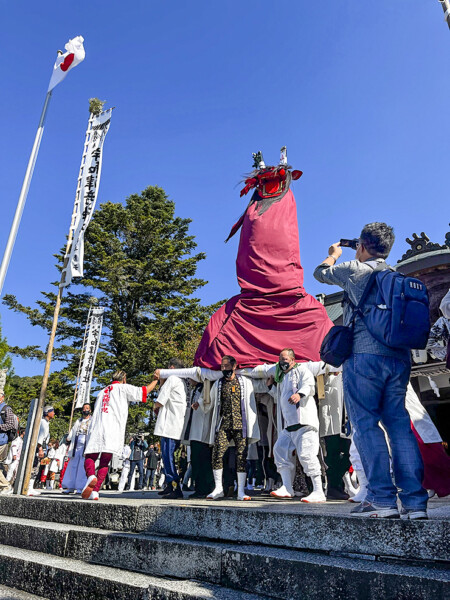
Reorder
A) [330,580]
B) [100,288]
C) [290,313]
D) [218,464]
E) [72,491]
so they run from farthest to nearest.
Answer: [100,288]
[72,491]
[290,313]
[218,464]
[330,580]

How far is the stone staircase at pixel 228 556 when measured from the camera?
199 cm

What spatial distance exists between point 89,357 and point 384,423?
770 inches

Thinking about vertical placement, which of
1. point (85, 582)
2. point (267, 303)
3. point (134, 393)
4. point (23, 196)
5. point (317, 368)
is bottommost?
point (85, 582)

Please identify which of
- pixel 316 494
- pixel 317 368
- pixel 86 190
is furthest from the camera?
pixel 86 190

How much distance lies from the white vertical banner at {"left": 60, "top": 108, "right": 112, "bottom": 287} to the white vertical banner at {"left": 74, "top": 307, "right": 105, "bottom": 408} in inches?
472

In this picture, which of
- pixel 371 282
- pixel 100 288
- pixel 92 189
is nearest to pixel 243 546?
pixel 371 282

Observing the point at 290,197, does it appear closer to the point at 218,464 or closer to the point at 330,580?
the point at 218,464

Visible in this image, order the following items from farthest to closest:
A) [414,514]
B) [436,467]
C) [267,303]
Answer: [267,303], [436,467], [414,514]

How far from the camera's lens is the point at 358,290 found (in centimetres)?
292

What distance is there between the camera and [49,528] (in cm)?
384

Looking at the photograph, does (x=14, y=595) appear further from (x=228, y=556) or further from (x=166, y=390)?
(x=166, y=390)

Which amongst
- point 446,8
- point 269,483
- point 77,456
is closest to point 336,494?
point 269,483

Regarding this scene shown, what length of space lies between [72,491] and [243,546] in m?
7.10

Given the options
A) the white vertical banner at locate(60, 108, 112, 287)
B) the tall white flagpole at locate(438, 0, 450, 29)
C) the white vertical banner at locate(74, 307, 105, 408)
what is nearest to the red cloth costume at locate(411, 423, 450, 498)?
the tall white flagpole at locate(438, 0, 450, 29)
